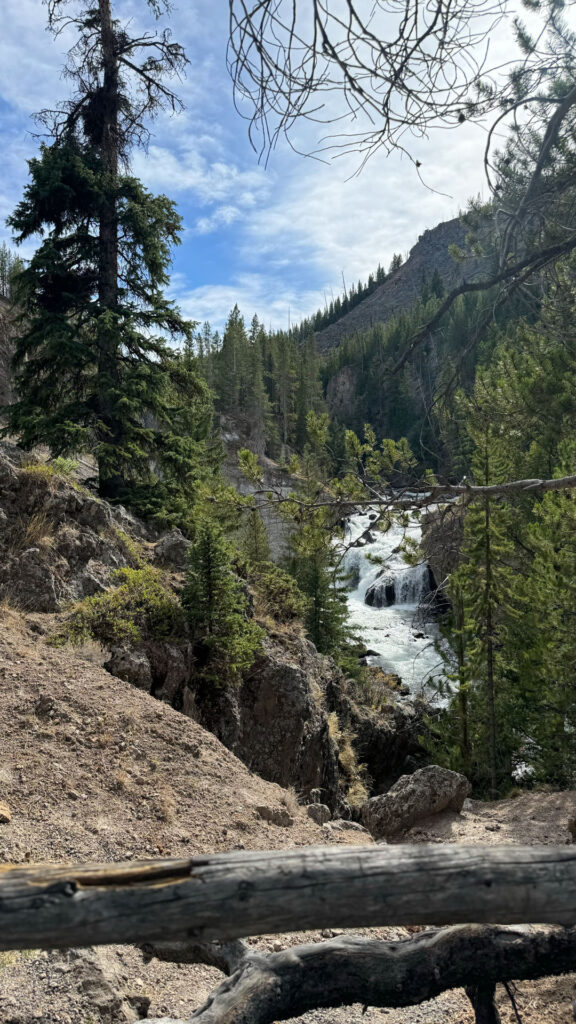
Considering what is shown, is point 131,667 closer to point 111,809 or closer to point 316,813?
point 111,809

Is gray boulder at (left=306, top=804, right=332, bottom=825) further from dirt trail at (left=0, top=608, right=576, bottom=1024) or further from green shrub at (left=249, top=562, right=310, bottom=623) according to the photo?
green shrub at (left=249, top=562, right=310, bottom=623)

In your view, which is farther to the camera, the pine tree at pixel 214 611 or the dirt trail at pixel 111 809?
the pine tree at pixel 214 611

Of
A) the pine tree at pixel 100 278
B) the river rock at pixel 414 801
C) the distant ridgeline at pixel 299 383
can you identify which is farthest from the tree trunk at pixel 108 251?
the distant ridgeline at pixel 299 383

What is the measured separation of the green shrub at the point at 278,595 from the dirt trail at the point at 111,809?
14.0ft

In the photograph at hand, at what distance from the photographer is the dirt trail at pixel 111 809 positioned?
3057mm

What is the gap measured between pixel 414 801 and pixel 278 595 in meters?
4.34

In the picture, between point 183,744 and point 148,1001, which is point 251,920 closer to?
point 148,1001

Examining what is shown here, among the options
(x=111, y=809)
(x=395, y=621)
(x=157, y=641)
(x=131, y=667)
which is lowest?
(x=395, y=621)

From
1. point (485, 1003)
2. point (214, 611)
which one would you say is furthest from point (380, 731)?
point (485, 1003)

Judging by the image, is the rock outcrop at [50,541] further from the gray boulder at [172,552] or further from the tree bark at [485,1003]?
the tree bark at [485,1003]

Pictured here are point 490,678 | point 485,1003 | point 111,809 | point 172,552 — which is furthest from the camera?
point 490,678

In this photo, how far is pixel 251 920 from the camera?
191 cm

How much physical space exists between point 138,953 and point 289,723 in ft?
18.9

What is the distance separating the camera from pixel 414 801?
29.7 feet
